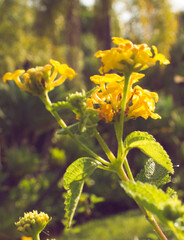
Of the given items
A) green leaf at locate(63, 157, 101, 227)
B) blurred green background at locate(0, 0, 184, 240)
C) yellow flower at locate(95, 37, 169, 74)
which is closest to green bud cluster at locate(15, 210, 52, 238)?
green leaf at locate(63, 157, 101, 227)

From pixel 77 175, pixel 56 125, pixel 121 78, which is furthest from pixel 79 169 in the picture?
pixel 56 125

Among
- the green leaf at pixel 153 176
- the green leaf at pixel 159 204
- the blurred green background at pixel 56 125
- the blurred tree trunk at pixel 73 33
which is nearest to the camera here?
the green leaf at pixel 159 204

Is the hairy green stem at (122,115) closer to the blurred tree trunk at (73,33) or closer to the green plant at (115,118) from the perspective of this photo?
the green plant at (115,118)

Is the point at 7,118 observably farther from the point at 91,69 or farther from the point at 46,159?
the point at 91,69

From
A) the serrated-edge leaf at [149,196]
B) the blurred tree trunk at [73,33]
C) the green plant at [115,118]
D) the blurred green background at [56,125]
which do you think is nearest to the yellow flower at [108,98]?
the green plant at [115,118]

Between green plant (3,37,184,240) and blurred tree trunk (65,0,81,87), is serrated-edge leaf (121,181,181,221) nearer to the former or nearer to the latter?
green plant (3,37,184,240)

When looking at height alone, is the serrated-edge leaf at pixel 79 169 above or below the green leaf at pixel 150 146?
below
